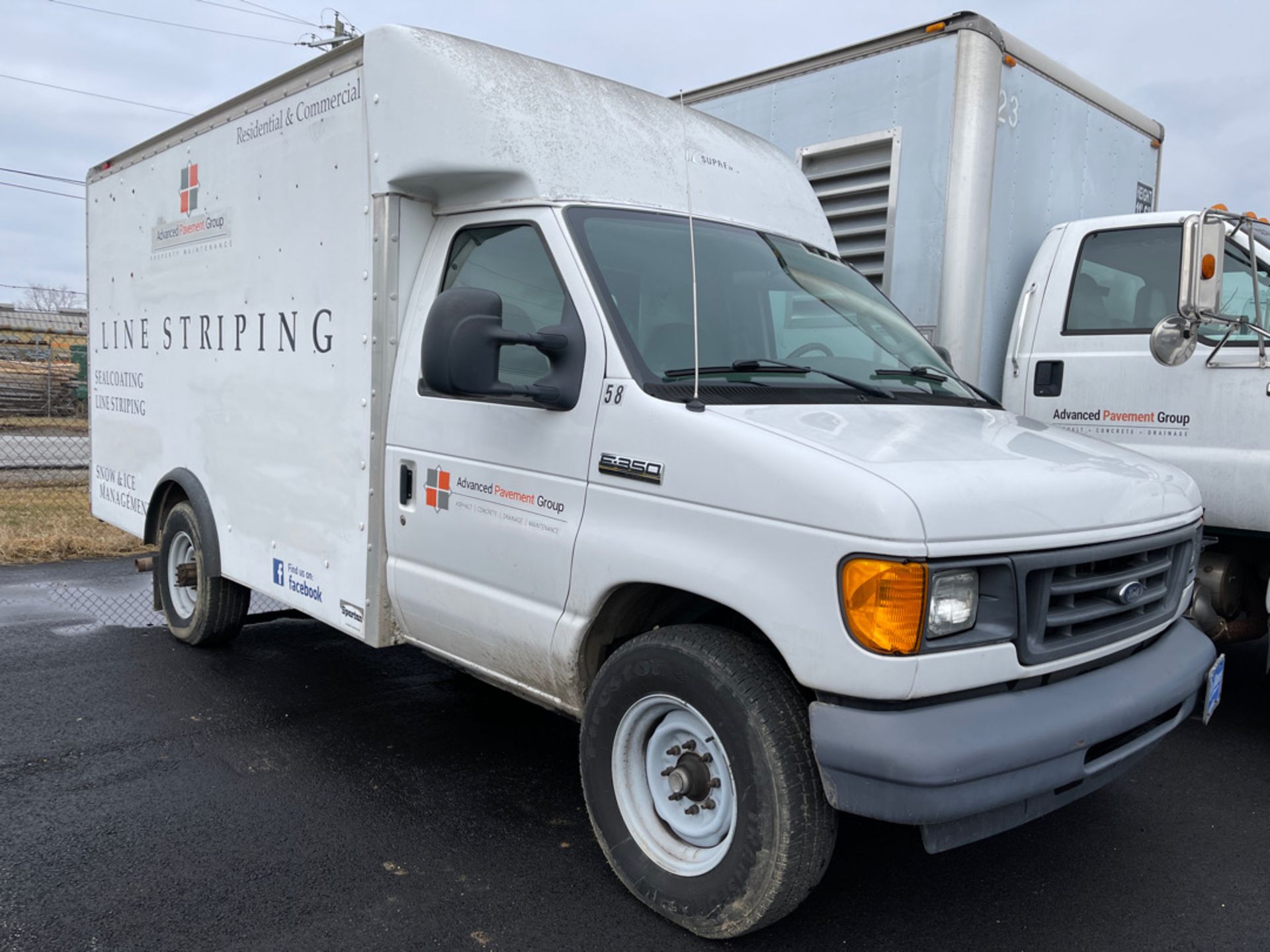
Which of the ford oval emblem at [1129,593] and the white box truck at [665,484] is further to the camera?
the ford oval emblem at [1129,593]

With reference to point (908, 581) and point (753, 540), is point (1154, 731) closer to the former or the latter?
point (908, 581)

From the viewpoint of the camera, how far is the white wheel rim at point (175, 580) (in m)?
5.91

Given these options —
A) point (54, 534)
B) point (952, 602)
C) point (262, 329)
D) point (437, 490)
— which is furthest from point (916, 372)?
point (54, 534)

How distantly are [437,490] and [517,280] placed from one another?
0.83 metres

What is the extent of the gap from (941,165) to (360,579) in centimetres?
365

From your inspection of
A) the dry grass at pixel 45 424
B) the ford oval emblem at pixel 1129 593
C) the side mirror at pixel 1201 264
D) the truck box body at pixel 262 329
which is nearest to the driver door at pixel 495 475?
the truck box body at pixel 262 329

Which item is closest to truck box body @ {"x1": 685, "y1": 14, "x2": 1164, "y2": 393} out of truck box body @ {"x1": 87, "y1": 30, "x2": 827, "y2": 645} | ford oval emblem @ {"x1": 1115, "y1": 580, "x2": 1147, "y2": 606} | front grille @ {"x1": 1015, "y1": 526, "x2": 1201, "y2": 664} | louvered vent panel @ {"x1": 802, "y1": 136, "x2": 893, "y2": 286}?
louvered vent panel @ {"x1": 802, "y1": 136, "x2": 893, "y2": 286}

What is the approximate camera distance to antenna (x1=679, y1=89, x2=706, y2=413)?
312cm

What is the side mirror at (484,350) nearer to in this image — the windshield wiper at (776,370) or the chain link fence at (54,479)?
the windshield wiper at (776,370)

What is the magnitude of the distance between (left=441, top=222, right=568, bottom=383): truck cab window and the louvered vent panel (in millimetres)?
2611

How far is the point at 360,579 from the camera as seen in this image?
4172mm

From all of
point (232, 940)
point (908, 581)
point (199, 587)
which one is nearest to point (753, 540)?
point (908, 581)

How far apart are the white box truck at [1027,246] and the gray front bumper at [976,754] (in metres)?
2.14

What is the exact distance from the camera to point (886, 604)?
257cm
